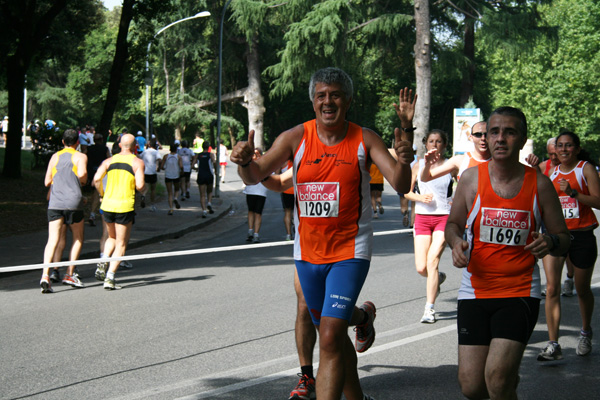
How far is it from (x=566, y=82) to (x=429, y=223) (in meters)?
A: 52.9

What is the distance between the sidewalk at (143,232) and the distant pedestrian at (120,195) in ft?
6.47

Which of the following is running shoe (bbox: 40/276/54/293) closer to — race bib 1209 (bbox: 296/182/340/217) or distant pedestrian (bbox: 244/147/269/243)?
race bib 1209 (bbox: 296/182/340/217)

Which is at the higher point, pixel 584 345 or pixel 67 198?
pixel 67 198

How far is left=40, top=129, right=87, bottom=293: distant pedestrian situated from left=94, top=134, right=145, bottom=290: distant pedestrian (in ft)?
1.17

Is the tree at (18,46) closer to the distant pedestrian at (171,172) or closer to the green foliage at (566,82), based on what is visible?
the distant pedestrian at (171,172)

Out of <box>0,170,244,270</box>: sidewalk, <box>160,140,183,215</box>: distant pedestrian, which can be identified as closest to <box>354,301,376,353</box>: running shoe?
<box>0,170,244,270</box>: sidewalk

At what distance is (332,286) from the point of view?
4336mm

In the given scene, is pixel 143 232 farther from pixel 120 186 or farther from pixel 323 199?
pixel 323 199

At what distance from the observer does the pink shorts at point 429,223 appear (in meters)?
7.57

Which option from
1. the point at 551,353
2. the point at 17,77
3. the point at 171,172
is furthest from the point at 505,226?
the point at 17,77

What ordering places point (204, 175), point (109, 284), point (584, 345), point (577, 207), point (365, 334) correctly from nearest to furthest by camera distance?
point (365, 334), point (584, 345), point (577, 207), point (109, 284), point (204, 175)

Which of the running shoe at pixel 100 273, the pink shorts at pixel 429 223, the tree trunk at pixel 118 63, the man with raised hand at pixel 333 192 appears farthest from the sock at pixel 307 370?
the tree trunk at pixel 118 63

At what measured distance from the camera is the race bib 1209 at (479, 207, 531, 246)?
164 inches

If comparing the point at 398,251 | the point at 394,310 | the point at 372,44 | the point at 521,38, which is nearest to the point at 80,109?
the point at 372,44
